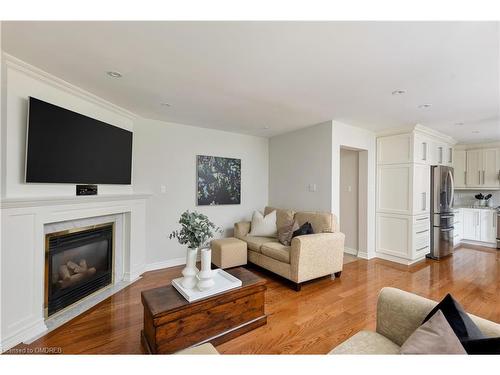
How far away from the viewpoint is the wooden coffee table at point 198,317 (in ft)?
5.49

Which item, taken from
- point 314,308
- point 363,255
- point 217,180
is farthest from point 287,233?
point 363,255

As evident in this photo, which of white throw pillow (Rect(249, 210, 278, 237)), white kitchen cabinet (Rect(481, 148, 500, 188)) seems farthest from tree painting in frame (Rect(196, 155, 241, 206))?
white kitchen cabinet (Rect(481, 148, 500, 188))

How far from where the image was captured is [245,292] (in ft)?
6.79

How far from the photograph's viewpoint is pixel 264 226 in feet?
13.0

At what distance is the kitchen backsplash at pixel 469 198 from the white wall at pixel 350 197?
3370 mm

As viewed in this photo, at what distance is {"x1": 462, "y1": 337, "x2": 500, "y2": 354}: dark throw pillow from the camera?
2.77ft

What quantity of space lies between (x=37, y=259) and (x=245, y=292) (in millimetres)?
1820

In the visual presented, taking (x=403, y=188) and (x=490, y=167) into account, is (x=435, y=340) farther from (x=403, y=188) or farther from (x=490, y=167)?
(x=490, y=167)

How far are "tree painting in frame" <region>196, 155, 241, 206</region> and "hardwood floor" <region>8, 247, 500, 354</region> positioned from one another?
1.31m

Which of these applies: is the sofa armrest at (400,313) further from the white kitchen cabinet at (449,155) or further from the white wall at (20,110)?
the white kitchen cabinet at (449,155)

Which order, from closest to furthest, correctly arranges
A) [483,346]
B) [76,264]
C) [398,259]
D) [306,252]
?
1. [483,346]
2. [76,264]
3. [306,252]
4. [398,259]

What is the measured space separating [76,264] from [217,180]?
2284mm

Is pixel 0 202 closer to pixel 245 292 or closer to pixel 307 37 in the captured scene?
pixel 245 292

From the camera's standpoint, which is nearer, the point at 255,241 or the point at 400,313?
the point at 400,313
